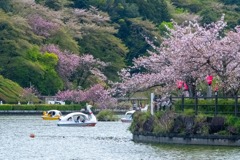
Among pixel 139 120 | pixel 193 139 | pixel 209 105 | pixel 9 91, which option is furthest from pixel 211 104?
pixel 9 91

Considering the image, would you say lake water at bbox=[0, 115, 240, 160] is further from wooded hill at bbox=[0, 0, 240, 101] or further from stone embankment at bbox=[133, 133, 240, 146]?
wooded hill at bbox=[0, 0, 240, 101]

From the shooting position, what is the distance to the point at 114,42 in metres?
111

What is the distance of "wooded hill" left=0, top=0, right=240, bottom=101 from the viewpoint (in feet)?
327

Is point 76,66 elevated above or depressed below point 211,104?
above

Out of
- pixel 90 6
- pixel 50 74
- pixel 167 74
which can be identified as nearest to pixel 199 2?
pixel 90 6

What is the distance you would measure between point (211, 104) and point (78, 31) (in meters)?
70.5

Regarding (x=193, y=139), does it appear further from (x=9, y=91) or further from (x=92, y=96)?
(x=9, y=91)

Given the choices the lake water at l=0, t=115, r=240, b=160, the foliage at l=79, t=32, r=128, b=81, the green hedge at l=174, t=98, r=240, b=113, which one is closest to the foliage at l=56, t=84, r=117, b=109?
the foliage at l=79, t=32, r=128, b=81

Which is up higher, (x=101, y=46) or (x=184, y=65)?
(x=101, y=46)

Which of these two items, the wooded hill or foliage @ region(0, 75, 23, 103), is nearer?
foliage @ region(0, 75, 23, 103)

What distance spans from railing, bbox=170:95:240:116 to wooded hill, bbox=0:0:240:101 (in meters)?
55.1

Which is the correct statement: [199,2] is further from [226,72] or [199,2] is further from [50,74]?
[226,72]

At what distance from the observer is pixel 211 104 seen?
137 feet

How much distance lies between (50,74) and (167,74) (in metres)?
53.2
